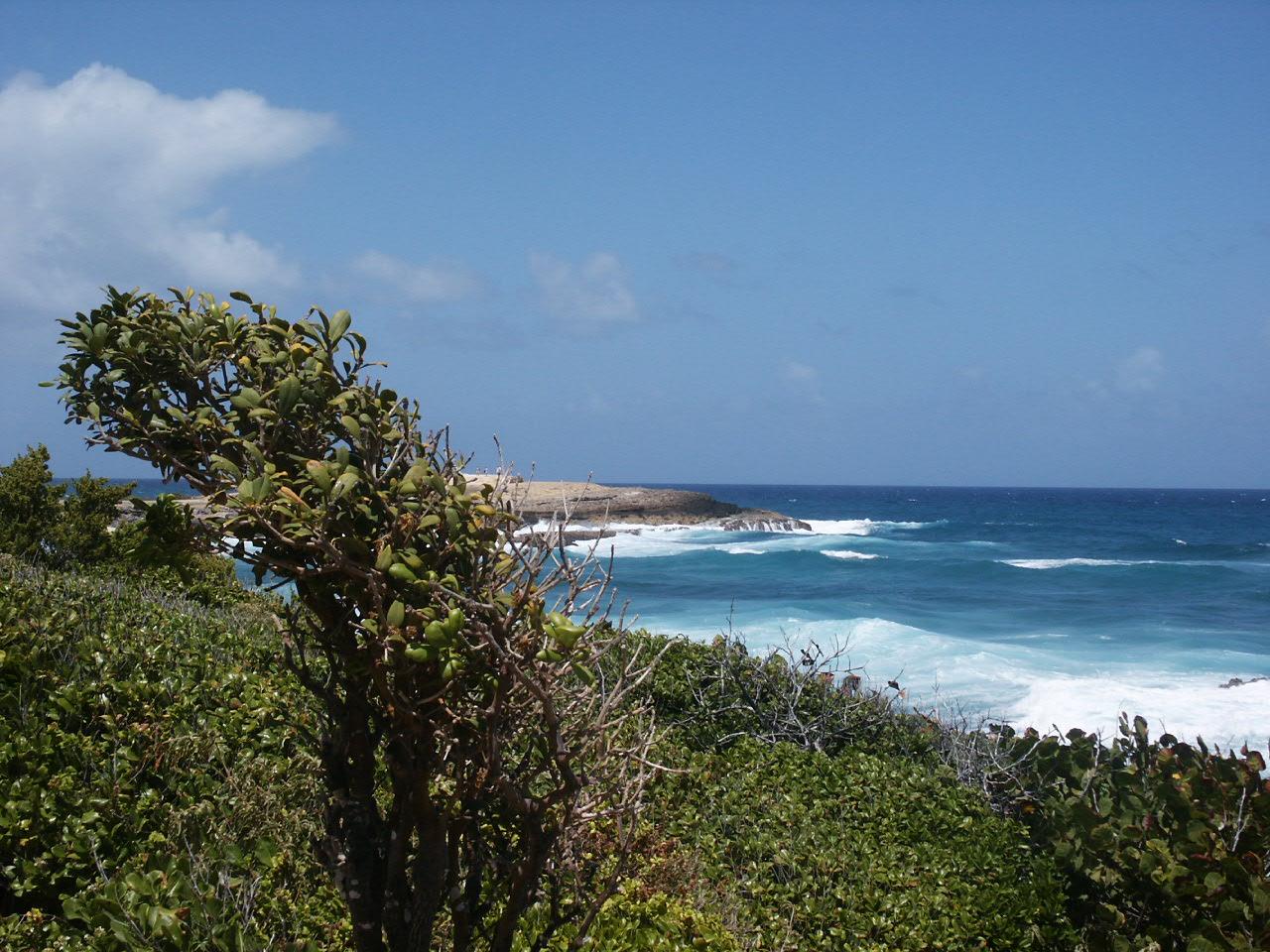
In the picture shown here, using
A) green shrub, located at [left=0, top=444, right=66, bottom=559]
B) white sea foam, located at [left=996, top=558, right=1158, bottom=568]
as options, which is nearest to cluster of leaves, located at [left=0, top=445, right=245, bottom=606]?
green shrub, located at [left=0, top=444, right=66, bottom=559]

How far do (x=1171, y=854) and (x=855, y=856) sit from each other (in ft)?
5.04

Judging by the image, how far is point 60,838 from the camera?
4.29 meters

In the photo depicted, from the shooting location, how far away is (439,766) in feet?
9.36

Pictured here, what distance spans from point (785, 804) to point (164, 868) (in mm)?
3511

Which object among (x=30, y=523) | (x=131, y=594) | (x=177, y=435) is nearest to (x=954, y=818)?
(x=177, y=435)

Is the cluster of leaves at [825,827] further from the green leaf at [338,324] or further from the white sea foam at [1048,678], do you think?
the white sea foam at [1048,678]

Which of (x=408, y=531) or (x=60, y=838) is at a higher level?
(x=408, y=531)

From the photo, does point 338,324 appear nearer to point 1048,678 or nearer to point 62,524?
point 62,524

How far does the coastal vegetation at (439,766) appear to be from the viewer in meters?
2.65

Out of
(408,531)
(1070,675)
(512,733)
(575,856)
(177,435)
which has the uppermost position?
(177,435)

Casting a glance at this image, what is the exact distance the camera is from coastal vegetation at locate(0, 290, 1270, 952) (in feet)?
8.71

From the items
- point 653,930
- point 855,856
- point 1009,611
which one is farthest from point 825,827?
point 1009,611

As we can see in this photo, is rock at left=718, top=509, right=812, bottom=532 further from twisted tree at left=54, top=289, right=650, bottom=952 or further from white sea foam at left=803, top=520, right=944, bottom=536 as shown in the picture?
twisted tree at left=54, top=289, right=650, bottom=952

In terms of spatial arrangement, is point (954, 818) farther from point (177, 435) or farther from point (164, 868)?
point (177, 435)
